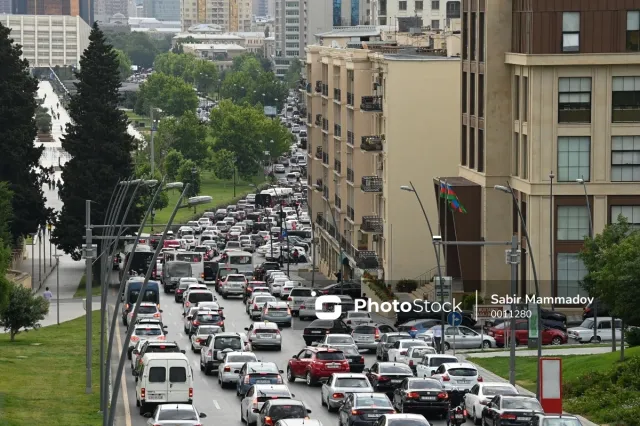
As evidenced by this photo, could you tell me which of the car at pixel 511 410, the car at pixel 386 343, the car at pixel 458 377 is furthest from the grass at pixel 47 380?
the car at pixel 511 410

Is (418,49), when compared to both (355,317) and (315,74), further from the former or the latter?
(355,317)

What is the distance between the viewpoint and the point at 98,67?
383ft

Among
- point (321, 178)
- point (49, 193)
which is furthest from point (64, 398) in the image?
point (49, 193)

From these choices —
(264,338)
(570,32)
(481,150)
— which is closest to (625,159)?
(570,32)

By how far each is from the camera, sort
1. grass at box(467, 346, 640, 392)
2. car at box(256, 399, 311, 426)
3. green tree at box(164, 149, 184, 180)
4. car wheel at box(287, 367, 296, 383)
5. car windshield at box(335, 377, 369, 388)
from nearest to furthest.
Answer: car at box(256, 399, 311, 426), car windshield at box(335, 377, 369, 388), grass at box(467, 346, 640, 392), car wheel at box(287, 367, 296, 383), green tree at box(164, 149, 184, 180)

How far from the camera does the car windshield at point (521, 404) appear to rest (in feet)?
150

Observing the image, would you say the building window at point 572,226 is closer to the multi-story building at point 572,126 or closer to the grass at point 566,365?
the multi-story building at point 572,126

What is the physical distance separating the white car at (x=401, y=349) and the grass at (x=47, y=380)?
11023 millimetres

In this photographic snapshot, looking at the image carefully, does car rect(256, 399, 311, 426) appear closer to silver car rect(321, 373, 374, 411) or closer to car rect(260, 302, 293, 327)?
silver car rect(321, 373, 374, 411)

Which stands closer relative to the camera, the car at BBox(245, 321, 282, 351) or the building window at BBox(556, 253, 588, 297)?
the car at BBox(245, 321, 282, 351)

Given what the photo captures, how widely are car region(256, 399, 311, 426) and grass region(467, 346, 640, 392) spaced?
1427 cm

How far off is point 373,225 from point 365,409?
185 ft

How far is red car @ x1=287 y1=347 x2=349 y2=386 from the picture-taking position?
59344 millimetres

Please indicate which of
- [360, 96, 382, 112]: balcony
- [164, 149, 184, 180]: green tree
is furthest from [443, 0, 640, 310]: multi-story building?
[164, 149, 184, 180]: green tree
